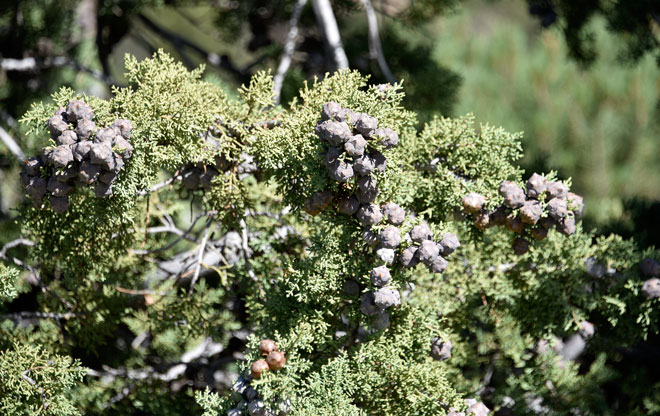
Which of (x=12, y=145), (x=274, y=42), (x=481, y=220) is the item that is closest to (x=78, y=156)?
(x=481, y=220)

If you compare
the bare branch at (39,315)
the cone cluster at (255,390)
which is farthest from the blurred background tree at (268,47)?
the cone cluster at (255,390)

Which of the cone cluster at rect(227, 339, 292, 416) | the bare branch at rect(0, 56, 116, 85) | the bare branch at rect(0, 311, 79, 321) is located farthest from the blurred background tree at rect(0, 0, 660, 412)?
the cone cluster at rect(227, 339, 292, 416)

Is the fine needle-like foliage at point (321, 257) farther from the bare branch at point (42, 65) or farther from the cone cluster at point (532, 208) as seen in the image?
the bare branch at point (42, 65)

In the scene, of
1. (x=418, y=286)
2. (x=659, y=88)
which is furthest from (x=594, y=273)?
(x=659, y=88)

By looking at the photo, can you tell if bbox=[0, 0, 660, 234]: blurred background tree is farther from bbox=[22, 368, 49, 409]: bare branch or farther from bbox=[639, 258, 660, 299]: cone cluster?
bbox=[22, 368, 49, 409]: bare branch

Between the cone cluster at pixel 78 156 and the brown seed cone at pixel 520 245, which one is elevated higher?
the brown seed cone at pixel 520 245

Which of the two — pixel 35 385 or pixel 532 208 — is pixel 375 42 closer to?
pixel 532 208
